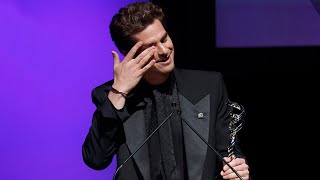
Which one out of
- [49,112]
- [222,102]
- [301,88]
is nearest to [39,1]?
[49,112]

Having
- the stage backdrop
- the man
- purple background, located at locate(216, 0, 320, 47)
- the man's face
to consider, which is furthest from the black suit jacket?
purple background, located at locate(216, 0, 320, 47)

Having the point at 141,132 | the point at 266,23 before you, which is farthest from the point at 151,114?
the point at 266,23

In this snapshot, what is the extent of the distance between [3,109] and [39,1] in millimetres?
403

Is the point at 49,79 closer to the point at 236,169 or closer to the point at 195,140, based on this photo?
the point at 195,140

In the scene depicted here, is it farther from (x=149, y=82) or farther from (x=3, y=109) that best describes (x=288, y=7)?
(x=3, y=109)

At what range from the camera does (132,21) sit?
5.23 ft

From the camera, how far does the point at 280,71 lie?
7.74ft

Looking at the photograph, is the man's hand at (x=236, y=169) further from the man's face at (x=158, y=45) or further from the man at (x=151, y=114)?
the man's face at (x=158, y=45)

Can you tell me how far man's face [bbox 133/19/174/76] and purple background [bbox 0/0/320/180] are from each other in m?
0.52

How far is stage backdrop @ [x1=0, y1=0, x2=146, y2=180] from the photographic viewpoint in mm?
1929

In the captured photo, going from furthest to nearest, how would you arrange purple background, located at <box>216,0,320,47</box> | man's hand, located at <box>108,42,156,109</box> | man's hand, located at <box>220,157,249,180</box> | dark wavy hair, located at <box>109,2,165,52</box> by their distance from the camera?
purple background, located at <box>216,0,320,47</box> → dark wavy hair, located at <box>109,2,165,52</box> → man's hand, located at <box>108,42,156,109</box> → man's hand, located at <box>220,157,249,180</box>

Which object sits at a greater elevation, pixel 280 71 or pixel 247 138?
pixel 280 71

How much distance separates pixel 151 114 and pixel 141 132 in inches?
3.4

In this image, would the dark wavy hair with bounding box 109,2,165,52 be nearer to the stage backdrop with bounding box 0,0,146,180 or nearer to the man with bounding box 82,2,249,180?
the man with bounding box 82,2,249,180
